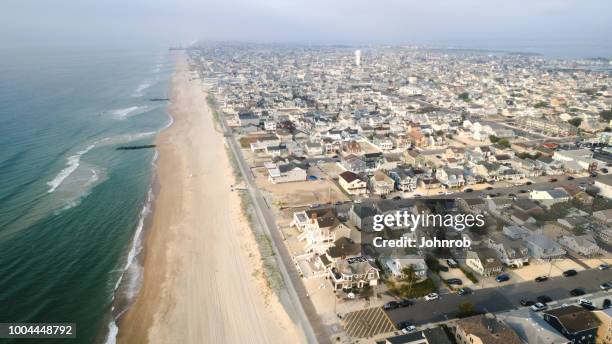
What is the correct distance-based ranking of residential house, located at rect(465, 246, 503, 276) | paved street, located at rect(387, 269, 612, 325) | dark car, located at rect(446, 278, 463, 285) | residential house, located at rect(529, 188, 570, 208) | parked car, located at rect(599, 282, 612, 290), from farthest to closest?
residential house, located at rect(529, 188, 570, 208)
residential house, located at rect(465, 246, 503, 276)
dark car, located at rect(446, 278, 463, 285)
parked car, located at rect(599, 282, 612, 290)
paved street, located at rect(387, 269, 612, 325)

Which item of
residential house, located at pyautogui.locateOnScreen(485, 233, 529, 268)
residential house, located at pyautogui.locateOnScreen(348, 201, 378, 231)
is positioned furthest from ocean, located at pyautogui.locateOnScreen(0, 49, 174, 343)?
residential house, located at pyautogui.locateOnScreen(485, 233, 529, 268)

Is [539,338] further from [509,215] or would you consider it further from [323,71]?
[323,71]

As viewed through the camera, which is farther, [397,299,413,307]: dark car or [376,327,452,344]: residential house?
[397,299,413,307]: dark car

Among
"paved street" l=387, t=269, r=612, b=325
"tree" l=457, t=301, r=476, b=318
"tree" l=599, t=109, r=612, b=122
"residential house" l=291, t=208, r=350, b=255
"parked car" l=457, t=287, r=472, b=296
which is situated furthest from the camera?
"tree" l=599, t=109, r=612, b=122

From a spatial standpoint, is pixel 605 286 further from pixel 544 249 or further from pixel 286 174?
pixel 286 174

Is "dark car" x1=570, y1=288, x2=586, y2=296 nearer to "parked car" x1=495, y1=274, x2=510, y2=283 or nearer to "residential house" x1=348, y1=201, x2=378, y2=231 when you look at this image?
"parked car" x1=495, y1=274, x2=510, y2=283

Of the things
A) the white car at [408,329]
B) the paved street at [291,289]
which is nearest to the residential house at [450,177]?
the paved street at [291,289]

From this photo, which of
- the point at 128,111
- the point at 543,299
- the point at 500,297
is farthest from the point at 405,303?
the point at 128,111

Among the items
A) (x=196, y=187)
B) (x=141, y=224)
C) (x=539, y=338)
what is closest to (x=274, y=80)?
(x=196, y=187)
